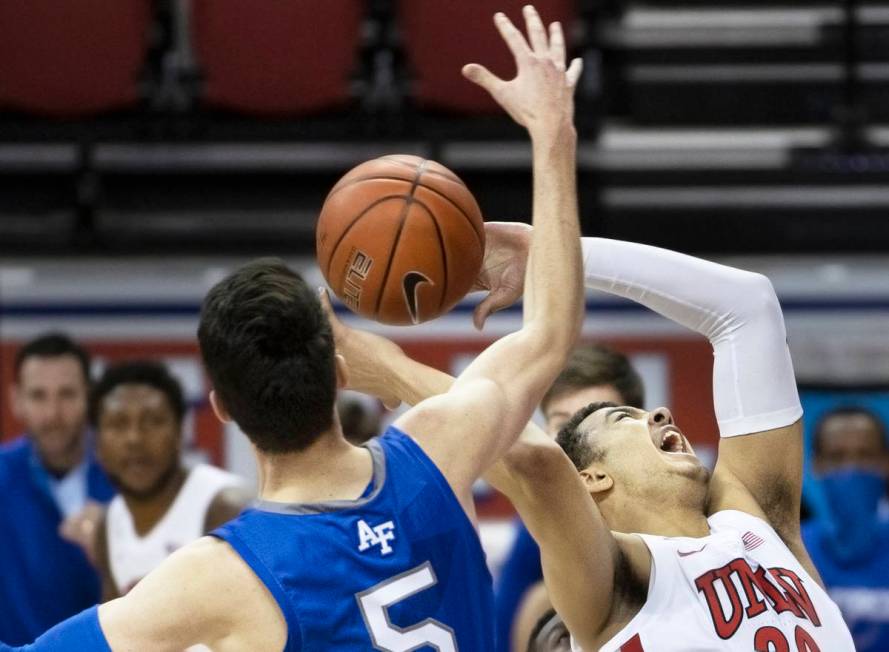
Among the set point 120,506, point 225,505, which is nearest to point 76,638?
point 225,505

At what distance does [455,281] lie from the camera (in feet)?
9.85

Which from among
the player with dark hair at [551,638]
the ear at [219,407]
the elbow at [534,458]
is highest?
the ear at [219,407]

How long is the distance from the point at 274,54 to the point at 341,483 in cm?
551

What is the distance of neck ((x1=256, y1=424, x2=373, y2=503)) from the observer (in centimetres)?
251

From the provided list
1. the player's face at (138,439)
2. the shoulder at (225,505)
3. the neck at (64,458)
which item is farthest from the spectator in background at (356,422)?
the neck at (64,458)

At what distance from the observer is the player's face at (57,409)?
5.86 metres

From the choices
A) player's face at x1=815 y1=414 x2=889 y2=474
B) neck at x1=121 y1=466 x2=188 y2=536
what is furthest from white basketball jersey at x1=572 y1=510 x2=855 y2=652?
player's face at x1=815 y1=414 x2=889 y2=474

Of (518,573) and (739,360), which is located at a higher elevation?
(739,360)

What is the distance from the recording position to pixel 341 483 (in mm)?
2521

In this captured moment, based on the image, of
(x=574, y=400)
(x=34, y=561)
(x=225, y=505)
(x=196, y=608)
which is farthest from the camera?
(x=34, y=561)

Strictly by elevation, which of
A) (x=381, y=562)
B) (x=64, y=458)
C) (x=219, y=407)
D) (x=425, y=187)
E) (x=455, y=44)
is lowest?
(x=64, y=458)

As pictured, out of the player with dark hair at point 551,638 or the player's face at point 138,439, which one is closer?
the player with dark hair at point 551,638

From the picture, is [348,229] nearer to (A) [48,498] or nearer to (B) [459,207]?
(B) [459,207]

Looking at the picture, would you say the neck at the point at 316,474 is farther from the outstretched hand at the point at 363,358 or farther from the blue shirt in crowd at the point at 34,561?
the blue shirt in crowd at the point at 34,561
